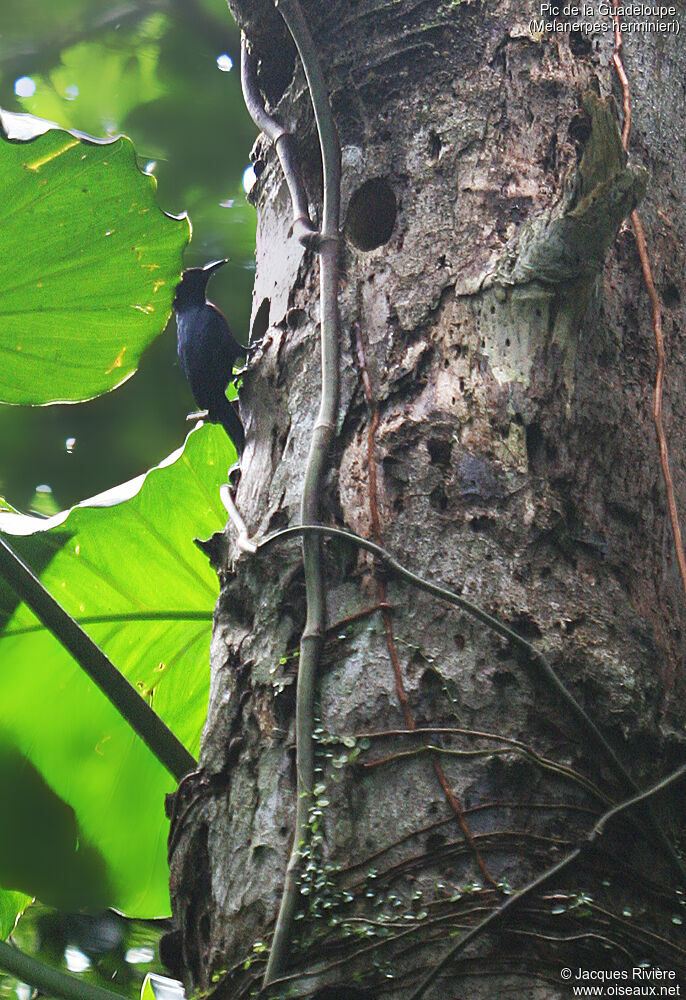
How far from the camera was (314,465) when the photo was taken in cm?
94

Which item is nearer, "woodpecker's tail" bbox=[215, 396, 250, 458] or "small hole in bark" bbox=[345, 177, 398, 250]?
"small hole in bark" bbox=[345, 177, 398, 250]

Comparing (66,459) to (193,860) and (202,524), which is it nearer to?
(202,524)

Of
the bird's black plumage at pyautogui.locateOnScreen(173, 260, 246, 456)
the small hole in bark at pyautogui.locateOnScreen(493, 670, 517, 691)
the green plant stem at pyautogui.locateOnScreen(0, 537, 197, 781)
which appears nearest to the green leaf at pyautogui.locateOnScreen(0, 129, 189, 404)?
the bird's black plumage at pyautogui.locateOnScreen(173, 260, 246, 456)

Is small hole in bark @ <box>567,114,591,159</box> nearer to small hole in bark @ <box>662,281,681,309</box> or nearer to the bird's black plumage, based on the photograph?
small hole in bark @ <box>662,281,681,309</box>

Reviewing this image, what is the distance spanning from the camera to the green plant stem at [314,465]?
768mm

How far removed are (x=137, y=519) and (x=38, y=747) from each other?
0.45 m

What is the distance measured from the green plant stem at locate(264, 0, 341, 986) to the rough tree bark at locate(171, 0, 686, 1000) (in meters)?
0.01

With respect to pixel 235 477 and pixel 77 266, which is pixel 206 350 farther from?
pixel 235 477

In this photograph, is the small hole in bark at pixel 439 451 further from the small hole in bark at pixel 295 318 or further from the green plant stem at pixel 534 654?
the small hole in bark at pixel 295 318

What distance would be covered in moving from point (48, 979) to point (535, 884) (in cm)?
60

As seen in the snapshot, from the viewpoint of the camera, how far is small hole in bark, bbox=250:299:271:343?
1.22 meters

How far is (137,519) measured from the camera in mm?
1724

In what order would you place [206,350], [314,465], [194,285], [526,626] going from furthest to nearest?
1. [194,285]
2. [206,350]
3. [314,465]
4. [526,626]

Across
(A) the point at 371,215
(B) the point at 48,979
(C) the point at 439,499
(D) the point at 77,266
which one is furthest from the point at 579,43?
(B) the point at 48,979
